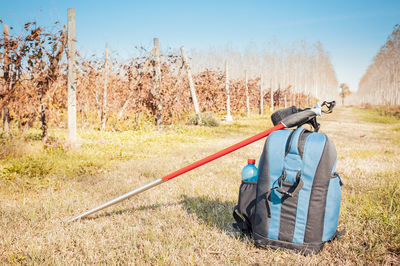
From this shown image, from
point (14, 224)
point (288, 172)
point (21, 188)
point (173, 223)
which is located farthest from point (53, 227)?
point (288, 172)

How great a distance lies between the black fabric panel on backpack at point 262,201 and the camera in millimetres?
1977

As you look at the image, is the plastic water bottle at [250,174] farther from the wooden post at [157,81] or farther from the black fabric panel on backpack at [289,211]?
the wooden post at [157,81]

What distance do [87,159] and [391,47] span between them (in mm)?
47541

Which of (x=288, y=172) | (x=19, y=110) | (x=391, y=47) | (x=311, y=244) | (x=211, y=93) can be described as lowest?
(x=311, y=244)

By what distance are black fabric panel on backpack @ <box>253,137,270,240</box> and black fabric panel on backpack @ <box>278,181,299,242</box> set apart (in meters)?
0.11

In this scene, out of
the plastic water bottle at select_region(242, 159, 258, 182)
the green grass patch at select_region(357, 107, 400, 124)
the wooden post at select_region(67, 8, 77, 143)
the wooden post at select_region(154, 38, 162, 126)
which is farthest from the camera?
the green grass patch at select_region(357, 107, 400, 124)

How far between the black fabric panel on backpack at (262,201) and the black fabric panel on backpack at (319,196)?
291mm

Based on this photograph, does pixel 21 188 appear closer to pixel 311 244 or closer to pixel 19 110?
pixel 19 110

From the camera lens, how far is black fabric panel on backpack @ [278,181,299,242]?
1.91 m

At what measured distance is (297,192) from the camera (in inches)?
73.7

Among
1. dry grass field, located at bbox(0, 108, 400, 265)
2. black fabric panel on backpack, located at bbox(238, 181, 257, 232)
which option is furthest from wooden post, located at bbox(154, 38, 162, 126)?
black fabric panel on backpack, located at bbox(238, 181, 257, 232)

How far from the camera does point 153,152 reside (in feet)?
20.4

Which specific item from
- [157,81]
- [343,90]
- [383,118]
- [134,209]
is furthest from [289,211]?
[343,90]

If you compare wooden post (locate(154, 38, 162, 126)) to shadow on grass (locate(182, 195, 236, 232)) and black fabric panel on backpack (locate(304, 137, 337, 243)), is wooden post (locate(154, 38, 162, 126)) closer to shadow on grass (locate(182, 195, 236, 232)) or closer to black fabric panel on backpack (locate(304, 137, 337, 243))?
shadow on grass (locate(182, 195, 236, 232))
